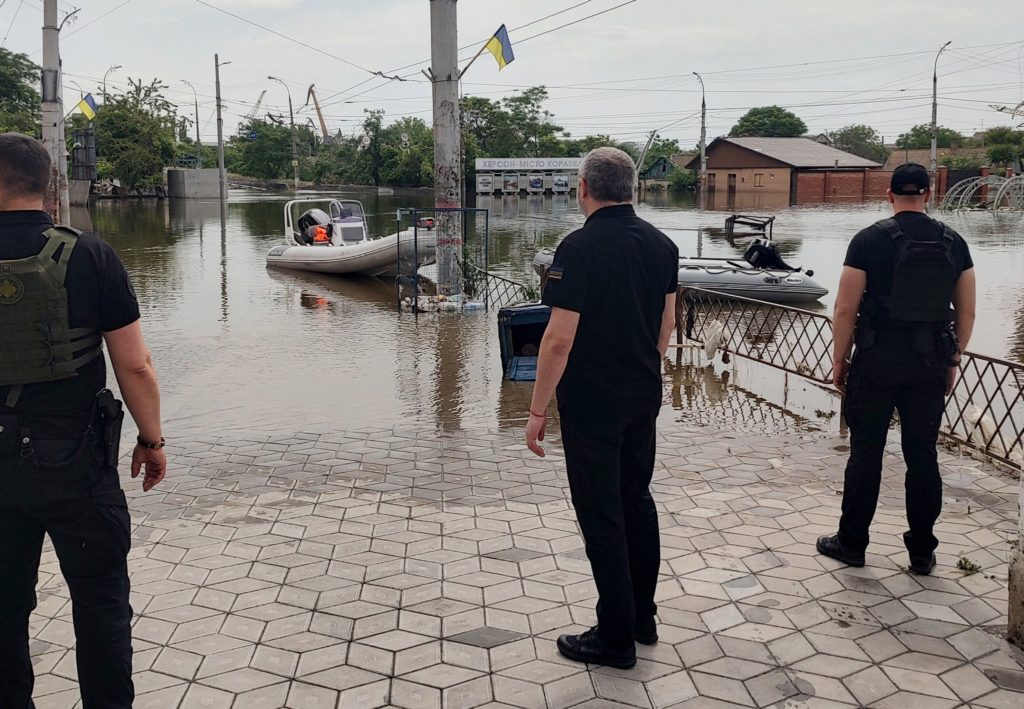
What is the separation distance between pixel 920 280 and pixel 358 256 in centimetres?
1418

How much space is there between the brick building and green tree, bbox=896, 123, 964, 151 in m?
6.99

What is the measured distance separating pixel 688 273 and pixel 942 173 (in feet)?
157

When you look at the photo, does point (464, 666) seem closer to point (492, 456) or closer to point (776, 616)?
point (776, 616)

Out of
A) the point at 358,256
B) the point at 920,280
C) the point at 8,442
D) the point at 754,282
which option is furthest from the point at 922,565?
the point at 358,256

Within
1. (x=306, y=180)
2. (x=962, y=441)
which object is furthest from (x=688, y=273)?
(x=306, y=180)

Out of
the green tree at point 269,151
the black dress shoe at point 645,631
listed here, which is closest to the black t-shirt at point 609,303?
the black dress shoe at point 645,631

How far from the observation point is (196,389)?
7.87m

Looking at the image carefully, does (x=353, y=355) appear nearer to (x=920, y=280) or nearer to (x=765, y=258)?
(x=920, y=280)

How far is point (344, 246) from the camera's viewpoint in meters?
17.6

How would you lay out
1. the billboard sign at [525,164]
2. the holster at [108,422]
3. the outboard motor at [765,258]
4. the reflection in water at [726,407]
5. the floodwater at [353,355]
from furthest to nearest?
the billboard sign at [525,164], the outboard motor at [765,258], the floodwater at [353,355], the reflection in water at [726,407], the holster at [108,422]

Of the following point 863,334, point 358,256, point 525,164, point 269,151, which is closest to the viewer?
point 863,334

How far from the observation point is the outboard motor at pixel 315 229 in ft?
62.7

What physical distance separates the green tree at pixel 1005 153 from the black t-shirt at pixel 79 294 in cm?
4801

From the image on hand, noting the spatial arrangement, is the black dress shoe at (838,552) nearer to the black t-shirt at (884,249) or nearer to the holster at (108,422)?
the black t-shirt at (884,249)
